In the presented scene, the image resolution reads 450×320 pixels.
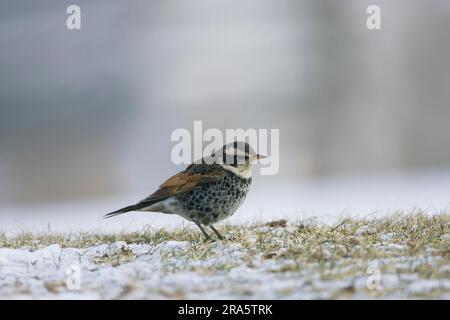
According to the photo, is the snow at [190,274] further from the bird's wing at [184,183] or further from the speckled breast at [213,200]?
the bird's wing at [184,183]

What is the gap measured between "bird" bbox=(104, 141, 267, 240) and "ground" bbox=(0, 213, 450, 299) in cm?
24

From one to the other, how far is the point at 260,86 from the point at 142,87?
5.48m

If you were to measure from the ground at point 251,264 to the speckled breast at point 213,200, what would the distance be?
221mm

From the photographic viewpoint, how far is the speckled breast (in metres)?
7.12

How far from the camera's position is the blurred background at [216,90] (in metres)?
23.3

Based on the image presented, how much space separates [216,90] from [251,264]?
2711 cm

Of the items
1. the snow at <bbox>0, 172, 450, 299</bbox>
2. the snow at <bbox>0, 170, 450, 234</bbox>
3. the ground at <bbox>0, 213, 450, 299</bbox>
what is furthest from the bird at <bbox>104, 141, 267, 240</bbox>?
the snow at <bbox>0, 170, 450, 234</bbox>

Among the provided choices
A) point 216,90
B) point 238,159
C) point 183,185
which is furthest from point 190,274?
point 216,90

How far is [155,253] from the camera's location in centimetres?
618

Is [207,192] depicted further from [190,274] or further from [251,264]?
[190,274]

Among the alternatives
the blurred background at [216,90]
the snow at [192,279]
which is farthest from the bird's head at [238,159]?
the blurred background at [216,90]

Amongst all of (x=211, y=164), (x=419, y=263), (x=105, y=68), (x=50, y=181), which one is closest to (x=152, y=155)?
(x=50, y=181)

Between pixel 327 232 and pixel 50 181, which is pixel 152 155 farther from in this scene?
pixel 327 232

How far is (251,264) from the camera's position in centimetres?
545
